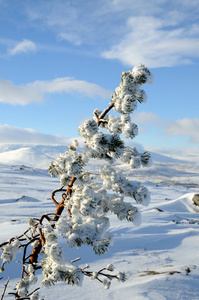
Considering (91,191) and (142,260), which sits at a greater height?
(91,191)

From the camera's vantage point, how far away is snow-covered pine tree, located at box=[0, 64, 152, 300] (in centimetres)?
211

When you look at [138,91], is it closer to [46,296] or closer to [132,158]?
[132,158]

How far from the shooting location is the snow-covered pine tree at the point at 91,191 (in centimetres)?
211

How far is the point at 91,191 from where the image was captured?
2.27 m

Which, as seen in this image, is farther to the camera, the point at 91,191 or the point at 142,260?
the point at 142,260

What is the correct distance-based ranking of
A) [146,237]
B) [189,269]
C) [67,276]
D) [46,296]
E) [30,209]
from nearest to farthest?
[67,276], [46,296], [189,269], [146,237], [30,209]

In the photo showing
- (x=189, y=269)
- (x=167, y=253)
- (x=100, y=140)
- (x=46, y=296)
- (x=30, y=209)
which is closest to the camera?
(x=100, y=140)

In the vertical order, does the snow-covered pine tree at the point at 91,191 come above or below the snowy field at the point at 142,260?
above

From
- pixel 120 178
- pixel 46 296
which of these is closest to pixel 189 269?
pixel 46 296

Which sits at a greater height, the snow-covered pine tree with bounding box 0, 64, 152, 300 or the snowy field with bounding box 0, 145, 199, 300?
the snow-covered pine tree with bounding box 0, 64, 152, 300

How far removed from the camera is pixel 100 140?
93.2 inches

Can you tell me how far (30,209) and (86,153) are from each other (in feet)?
31.5

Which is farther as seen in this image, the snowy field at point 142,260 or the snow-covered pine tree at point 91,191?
the snowy field at point 142,260

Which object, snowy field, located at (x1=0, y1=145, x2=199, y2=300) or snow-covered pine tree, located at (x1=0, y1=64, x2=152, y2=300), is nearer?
snow-covered pine tree, located at (x1=0, y1=64, x2=152, y2=300)
